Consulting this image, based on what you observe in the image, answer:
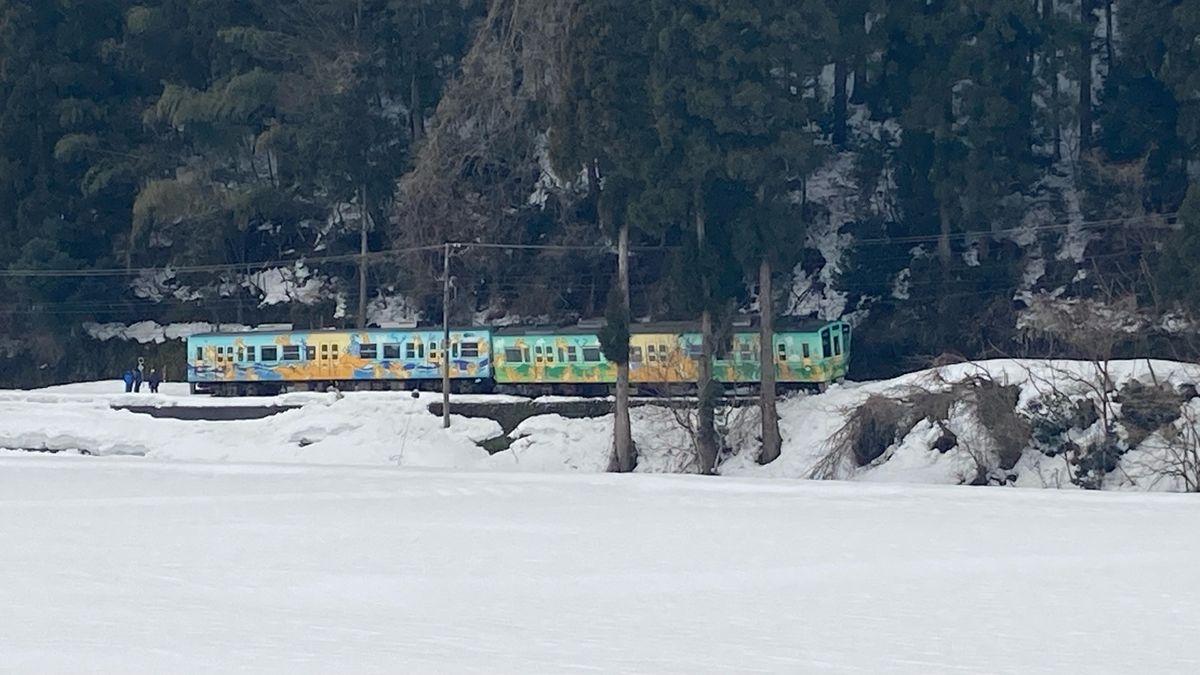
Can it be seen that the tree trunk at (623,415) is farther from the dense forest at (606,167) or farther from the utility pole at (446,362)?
the utility pole at (446,362)

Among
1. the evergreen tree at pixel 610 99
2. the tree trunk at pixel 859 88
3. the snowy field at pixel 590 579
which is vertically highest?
the tree trunk at pixel 859 88

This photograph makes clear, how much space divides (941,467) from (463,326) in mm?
14881

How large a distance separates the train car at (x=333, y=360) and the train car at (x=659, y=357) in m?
0.91

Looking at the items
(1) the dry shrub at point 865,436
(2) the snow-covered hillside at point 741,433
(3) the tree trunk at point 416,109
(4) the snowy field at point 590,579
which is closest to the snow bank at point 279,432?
(2) the snow-covered hillside at point 741,433

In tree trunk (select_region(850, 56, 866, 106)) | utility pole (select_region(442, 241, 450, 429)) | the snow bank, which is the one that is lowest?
the snow bank

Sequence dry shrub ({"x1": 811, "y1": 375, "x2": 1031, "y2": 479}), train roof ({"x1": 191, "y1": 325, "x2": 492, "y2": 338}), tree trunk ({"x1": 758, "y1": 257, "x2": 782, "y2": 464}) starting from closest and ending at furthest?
dry shrub ({"x1": 811, "y1": 375, "x2": 1031, "y2": 479})
tree trunk ({"x1": 758, "y1": 257, "x2": 782, "y2": 464})
train roof ({"x1": 191, "y1": 325, "x2": 492, "y2": 338})

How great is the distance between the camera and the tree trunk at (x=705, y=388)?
37.6 m

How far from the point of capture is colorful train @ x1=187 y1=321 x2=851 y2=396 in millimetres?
41656

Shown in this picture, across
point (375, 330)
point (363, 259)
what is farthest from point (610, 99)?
point (363, 259)

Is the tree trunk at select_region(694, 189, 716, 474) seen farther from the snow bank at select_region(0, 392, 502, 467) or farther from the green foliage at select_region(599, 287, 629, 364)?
the snow bank at select_region(0, 392, 502, 467)

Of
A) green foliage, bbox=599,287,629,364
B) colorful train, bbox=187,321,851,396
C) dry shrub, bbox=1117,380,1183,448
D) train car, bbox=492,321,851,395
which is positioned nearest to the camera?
dry shrub, bbox=1117,380,1183,448

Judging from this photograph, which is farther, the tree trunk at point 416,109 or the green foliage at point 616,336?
the tree trunk at point 416,109

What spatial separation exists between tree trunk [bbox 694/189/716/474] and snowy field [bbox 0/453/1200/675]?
337 inches

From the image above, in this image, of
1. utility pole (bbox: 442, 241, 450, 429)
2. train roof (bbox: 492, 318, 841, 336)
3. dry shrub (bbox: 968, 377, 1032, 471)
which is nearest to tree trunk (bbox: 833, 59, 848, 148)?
train roof (bbox: 492, 318, 841, 336)
